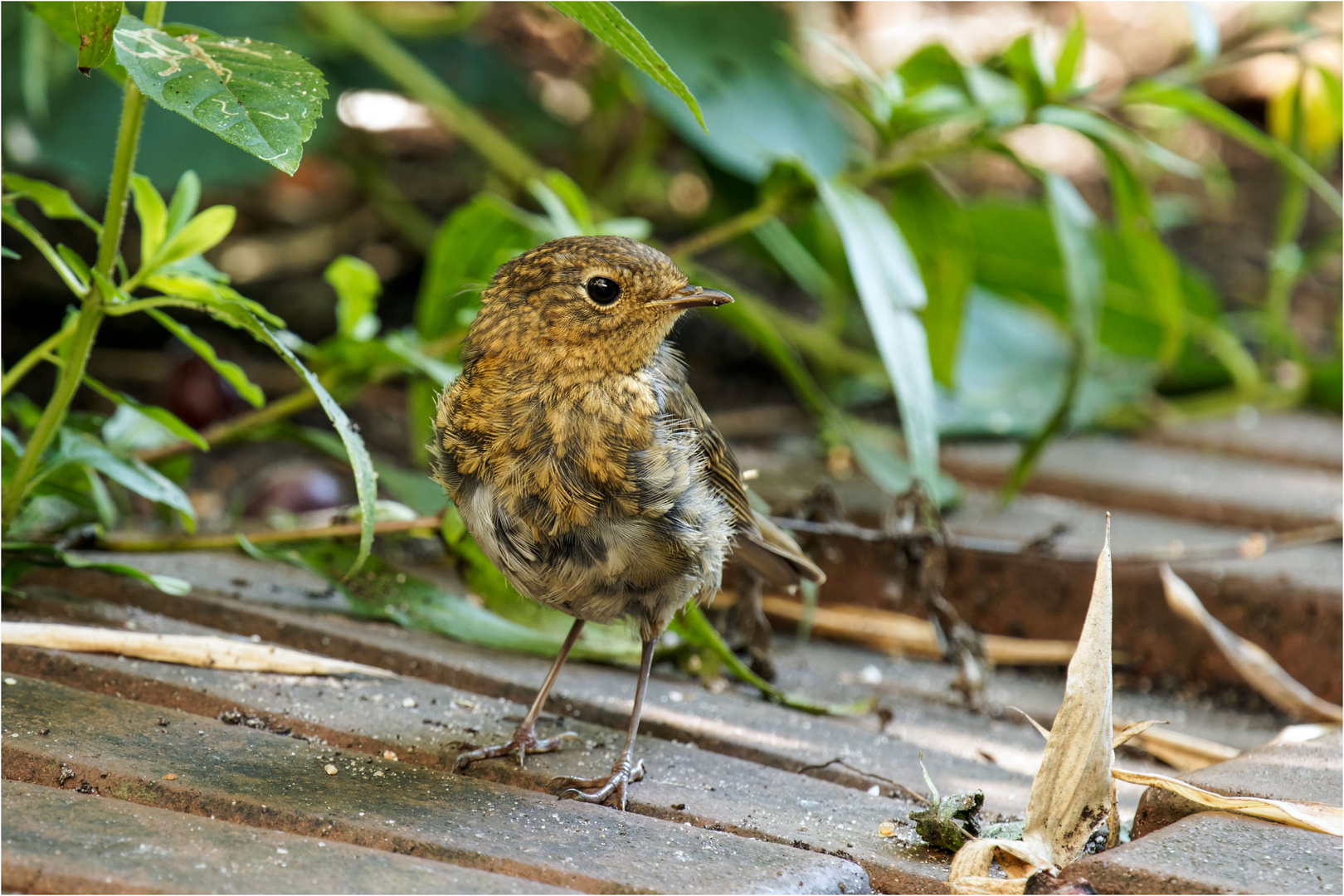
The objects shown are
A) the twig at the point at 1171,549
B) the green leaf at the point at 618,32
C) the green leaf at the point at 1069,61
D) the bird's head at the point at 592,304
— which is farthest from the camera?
the green leaf at the point at 1069,61

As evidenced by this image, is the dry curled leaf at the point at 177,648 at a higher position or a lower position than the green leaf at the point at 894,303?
lower

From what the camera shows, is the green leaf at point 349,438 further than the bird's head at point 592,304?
No

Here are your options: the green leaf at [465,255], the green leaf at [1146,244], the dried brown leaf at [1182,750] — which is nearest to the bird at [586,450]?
the green leaf at [465,255]

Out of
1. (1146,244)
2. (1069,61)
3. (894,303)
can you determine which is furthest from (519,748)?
(1146,244)

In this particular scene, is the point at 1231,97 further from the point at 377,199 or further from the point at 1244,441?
the point at 377,199

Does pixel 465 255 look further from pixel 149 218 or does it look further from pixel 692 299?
pixel 692 299

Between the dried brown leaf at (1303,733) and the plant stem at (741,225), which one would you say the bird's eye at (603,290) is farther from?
the dried brown leaf at (1303,733)
